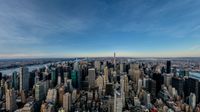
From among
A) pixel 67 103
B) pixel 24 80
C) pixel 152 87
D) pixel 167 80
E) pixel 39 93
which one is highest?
pixel 24 80

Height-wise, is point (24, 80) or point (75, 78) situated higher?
point (24, 80)

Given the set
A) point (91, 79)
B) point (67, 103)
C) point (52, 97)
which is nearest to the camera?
point (67, 103)

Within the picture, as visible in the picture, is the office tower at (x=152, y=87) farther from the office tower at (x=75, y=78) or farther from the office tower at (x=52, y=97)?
the office tower at (x=52, y=97)

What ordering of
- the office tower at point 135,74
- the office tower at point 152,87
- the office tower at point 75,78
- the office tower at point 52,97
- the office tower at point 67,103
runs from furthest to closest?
the office tower at point 135,74 < the office tower at point 75,78 < the office tower at point 152,87 < the office tower at point 52,97 < the office tower at point 67,103

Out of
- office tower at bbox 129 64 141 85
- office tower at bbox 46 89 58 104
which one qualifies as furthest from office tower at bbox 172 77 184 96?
office tower at bbox 46 89 58 104

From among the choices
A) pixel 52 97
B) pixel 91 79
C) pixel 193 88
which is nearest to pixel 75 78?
pixel 91 79

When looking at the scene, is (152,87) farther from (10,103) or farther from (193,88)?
(10,103)

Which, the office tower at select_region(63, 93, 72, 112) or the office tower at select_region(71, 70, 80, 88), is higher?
the office tower at select_region(71, 70, 80, 88)

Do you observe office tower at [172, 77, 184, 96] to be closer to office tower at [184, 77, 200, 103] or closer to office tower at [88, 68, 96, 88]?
office tower at [184, 77, 200, 103]

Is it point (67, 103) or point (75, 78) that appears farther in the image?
point (75, 78)

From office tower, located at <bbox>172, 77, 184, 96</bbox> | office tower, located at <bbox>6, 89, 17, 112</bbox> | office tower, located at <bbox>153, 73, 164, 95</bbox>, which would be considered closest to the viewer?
office tower, located at <bbox>6, 89, 17, 112</bbox>

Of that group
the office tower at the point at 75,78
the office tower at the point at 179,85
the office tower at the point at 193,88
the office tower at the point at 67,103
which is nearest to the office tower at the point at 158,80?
the office tower at the point at 179,85
